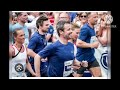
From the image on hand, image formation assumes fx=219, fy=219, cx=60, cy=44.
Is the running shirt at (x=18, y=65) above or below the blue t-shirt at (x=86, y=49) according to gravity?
below

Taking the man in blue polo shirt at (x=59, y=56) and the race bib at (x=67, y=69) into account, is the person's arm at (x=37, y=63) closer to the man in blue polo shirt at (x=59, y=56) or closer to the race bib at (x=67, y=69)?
the man in blue polo shirt at (x=59, y=56)

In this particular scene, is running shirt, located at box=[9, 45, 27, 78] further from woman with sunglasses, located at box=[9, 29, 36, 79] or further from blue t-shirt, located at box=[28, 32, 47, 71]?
blue t-shirt, located at box=[28, 32, 47, 71]

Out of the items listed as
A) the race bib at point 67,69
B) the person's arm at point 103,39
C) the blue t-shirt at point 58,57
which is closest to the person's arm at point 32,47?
the blue t-shirt at point 58,57

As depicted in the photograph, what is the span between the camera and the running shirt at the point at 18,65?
133 inches

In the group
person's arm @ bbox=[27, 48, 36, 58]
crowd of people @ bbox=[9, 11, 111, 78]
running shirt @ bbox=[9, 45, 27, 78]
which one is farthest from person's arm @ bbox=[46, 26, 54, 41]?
running shirt @ bbox=[9, 45, 27, 78]

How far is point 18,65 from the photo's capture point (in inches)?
133

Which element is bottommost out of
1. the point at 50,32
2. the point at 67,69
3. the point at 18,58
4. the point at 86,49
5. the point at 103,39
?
the point at 67,69

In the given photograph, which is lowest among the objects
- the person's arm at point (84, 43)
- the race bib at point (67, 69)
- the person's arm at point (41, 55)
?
the race bib at point (67, 69)

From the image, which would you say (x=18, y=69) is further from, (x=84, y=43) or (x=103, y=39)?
(x=103, y=39)

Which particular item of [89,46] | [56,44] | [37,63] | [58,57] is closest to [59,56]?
[58,57]

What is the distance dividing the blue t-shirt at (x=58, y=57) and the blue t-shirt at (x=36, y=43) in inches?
2.7

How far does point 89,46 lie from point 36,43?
83 centimetres
